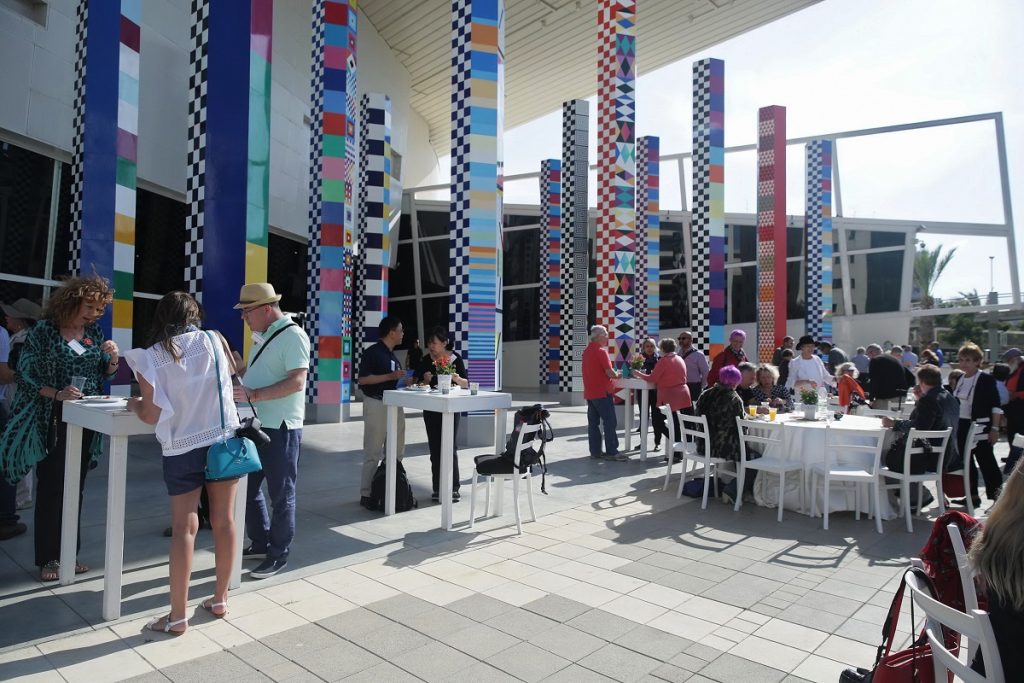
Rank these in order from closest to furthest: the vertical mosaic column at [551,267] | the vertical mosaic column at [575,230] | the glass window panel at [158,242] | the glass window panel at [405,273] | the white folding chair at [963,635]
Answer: the white folding chair at [963,635], the glass window panel at [158,242], the vertical mosaic column at [575,230], the vertical mosaic column at [551,267], the glass window panel at [405,273]

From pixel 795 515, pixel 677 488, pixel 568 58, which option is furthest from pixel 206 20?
pixel 568 58

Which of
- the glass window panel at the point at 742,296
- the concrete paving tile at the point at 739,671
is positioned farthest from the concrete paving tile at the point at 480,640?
the glass window panel at the point at 742,296

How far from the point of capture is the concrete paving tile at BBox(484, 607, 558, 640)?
9.67 feet

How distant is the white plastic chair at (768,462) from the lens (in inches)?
198

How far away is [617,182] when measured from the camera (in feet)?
33.9

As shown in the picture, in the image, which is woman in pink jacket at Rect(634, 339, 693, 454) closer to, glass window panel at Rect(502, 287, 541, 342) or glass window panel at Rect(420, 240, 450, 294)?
glass window panel at Rect(502, 287, 541, 342)

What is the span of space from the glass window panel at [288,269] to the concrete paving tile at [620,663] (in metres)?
11.9

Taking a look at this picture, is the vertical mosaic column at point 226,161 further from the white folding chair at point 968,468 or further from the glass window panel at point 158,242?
the white folding chair at point 968,468

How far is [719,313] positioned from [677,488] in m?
5.93

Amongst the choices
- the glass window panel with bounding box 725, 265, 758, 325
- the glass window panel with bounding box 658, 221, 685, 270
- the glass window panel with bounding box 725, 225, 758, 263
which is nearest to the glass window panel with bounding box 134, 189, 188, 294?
the glass window panel with bounding box 658, 221, 685, 270

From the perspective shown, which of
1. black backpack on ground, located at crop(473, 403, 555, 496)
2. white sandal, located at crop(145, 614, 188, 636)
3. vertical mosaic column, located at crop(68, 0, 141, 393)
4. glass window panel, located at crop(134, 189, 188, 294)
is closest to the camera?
white sandal, located at crop(145, 614, 188, 636)

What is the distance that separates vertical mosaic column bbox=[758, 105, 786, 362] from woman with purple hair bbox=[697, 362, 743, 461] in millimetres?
8545

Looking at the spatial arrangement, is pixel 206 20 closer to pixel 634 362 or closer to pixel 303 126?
pixel 634 362

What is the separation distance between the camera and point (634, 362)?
9055 mm
